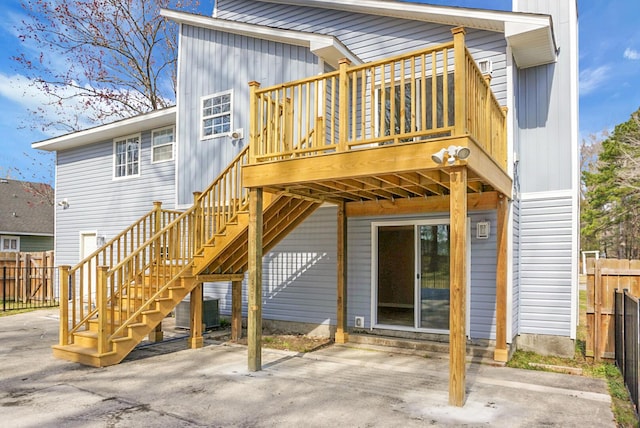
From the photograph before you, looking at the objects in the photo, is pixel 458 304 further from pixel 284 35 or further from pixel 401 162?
pixel 284 35

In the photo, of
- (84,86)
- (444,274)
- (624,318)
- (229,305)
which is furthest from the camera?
(84,86)

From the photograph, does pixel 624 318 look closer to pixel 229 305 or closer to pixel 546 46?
pixel 546 46

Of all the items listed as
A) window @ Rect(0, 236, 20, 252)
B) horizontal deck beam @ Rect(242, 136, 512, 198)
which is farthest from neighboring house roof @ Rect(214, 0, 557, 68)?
window @ Rect(0, 236, 20, 252)

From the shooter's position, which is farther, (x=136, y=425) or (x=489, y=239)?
(x=489, y=239)

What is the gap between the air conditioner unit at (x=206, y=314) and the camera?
8.70m

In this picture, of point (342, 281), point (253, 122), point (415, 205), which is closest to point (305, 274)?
point (342, 281)

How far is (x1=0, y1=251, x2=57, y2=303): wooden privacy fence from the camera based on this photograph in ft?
44.1

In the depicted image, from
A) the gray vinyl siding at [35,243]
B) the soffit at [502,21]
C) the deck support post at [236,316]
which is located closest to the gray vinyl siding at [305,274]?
the deck support post at [236,316]

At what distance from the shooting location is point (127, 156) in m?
12.0

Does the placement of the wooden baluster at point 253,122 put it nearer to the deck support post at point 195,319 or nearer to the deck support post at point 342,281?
the deck support post at point 342,281

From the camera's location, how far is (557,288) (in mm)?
6793

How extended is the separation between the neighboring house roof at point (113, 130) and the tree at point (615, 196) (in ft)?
69.9

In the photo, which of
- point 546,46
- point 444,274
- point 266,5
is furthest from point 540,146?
point 266,5

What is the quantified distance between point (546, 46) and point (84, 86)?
16.3 m
